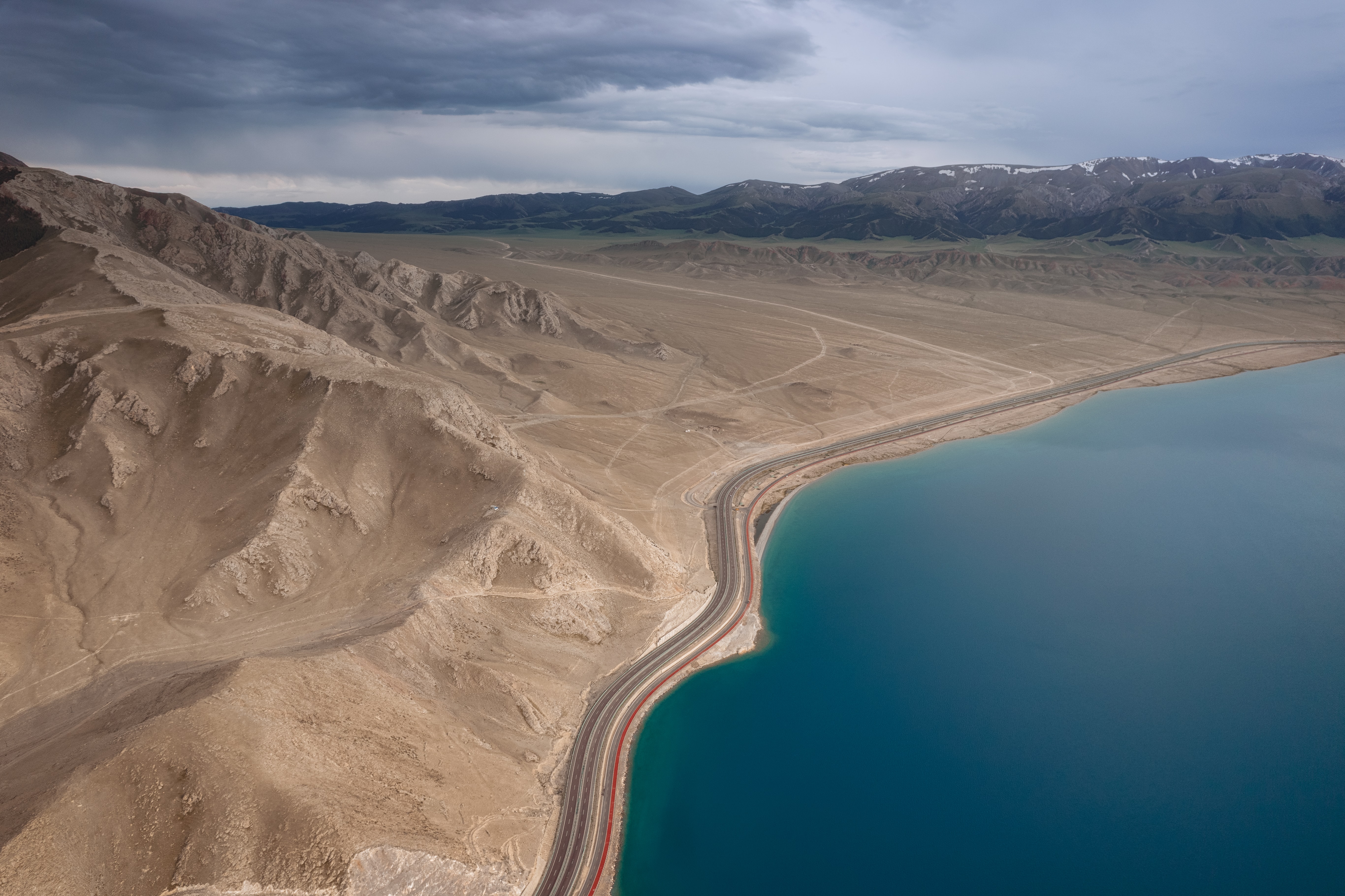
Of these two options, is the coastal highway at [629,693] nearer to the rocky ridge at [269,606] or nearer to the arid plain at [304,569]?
the arid plain at [304,569]

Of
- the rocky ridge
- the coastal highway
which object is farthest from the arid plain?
the coastal highway

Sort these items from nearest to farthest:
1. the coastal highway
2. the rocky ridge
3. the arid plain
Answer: the rocky ridge < the arid plain < the coastal highway

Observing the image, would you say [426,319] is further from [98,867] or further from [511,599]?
[98,867]

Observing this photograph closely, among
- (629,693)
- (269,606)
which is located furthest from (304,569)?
(629,693)

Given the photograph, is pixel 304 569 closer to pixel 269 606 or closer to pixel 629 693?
pixel 269 606

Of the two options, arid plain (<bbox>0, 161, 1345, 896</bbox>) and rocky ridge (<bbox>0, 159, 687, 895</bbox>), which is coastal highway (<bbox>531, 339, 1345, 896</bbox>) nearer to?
arid plain (<bbox>0, 161, 1345, 896</bbox>)

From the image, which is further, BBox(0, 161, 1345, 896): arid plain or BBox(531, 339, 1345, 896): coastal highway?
BBox(531, 339, 1345, 896): coastal highway

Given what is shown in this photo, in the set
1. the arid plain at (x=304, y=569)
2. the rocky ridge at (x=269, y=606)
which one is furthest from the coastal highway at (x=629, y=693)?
the rocky ridge at (x=269, y=606)
